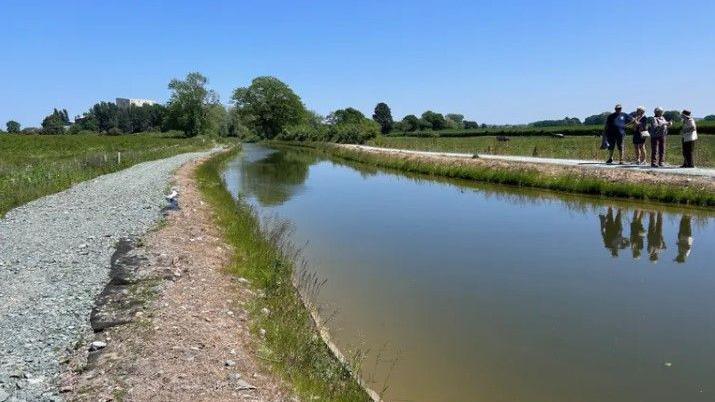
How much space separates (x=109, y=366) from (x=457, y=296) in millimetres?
5346

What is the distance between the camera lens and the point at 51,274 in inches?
307

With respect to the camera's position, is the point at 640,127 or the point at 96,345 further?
the point at 640,127

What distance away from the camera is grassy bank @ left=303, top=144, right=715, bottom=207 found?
53.2 feet

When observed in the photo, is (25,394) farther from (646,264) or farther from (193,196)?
(193,196)

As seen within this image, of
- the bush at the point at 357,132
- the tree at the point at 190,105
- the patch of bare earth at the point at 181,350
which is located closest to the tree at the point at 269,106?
the tree at the point at 190,105

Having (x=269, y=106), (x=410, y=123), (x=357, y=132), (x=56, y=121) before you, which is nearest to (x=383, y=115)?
(x=410, y=123)

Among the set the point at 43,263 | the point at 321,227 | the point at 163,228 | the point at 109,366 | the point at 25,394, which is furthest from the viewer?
the point at 321,227

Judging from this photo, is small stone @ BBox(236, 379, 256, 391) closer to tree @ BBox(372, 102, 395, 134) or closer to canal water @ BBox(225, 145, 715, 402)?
canal water @ BBox(225, 145, 715, 402)

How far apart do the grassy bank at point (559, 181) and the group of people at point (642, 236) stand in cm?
156

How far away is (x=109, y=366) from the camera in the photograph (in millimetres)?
4938

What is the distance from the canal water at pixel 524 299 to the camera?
579 centimetres

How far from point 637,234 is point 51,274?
1268 cm

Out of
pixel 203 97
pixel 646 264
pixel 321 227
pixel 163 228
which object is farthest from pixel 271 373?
pixel 203 97

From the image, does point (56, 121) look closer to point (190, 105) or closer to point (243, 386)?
point (190, 105)
